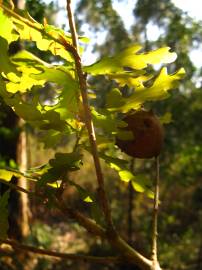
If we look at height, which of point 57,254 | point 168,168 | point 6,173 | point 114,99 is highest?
point 168,168

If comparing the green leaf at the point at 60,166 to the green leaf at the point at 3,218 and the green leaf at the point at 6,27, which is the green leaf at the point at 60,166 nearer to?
the green leaf at the point at 3,218

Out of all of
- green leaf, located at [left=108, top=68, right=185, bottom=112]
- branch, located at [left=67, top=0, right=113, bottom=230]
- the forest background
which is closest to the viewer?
branch, located at [left=67, top=0, right=113, bottom=230]

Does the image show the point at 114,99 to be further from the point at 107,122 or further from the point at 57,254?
the point at 57,254

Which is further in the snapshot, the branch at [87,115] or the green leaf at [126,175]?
the green leaf at [126,175]

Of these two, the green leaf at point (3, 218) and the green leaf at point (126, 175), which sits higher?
the green leaf at point (126, 175)

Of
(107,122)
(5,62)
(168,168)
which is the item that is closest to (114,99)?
(107,122)

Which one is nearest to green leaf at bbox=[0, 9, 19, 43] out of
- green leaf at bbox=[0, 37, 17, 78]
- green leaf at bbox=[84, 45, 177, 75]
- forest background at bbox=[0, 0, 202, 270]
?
green leaf at bbox=[0, 37, 17, 78]

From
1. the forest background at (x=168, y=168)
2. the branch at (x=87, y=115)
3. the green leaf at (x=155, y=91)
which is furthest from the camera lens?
the forest background at (x=168, y=168)

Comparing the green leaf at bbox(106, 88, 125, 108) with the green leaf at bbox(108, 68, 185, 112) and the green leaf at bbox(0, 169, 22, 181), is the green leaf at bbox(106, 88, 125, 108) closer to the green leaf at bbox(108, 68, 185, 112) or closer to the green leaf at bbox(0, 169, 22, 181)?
the green leaf at bbox(108, 68, 185, 112)

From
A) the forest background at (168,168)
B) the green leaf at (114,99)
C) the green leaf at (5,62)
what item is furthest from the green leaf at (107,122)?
the forest background at (168,168)
